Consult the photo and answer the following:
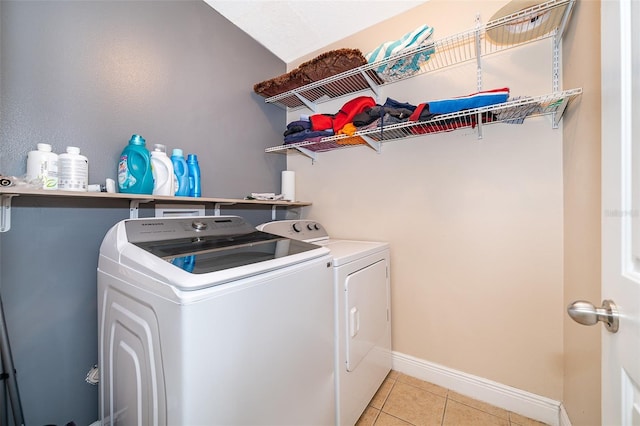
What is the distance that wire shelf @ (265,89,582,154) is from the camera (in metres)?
1.34

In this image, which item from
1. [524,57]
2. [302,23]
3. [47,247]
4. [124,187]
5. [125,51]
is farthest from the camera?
[302,23]

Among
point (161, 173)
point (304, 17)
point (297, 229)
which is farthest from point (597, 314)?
point (304, 17)

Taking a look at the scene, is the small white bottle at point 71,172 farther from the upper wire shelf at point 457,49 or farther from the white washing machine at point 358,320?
the upper wire shelf at point 457,49

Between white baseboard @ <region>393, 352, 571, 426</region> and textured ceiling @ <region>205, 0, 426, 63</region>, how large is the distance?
2780 millimetres

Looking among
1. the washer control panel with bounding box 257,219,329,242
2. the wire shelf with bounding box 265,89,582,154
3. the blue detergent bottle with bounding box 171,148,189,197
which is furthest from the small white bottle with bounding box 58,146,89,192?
the wire shelf with bounding box 265,89,582,154

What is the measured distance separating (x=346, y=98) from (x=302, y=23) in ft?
2.31

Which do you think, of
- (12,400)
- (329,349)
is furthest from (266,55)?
(12,400)

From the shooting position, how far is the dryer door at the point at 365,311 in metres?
1.44

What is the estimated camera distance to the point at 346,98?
229 centimetres

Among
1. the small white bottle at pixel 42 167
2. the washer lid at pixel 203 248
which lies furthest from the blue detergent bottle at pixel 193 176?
the small white bottle at pixel 42 167

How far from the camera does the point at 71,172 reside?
1.13 meters

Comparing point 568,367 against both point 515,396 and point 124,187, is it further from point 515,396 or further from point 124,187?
point 124,187

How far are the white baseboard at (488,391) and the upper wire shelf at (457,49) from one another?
217 cm

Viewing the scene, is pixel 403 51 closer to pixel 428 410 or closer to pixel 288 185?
pixel 288 185
